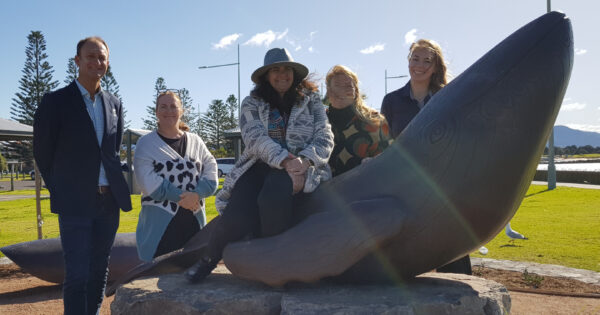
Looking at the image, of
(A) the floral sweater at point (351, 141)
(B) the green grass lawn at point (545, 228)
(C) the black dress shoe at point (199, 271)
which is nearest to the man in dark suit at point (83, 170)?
(C) the black dress shoe at point (199, 271)

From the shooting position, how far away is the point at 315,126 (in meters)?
3.34

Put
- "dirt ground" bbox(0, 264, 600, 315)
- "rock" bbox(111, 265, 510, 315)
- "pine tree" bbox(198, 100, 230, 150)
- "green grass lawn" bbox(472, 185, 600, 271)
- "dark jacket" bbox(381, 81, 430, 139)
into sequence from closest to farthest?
"rock" bbox(111, 265, 510, 315) → "dark jacket" bbox(381, 81, 430, 139) → "dirt ground" bbox(0, 264, 600, 315) → "green grass lawn" bbox(472, 185, 600, 271) → "pine tree" bbox(198, 100, 230, 150)

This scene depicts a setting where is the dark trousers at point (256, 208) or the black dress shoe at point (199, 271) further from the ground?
the dark trousers at point (256, 208)

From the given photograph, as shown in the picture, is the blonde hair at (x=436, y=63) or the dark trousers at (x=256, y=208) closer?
the dark trousers at (x=256, y=208)

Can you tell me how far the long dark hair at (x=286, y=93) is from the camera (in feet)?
11.1

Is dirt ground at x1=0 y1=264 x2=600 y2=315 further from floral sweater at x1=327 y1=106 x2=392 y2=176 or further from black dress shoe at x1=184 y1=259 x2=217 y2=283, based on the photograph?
floral sweater at x1=327 y1=106 x2=392 y2=176

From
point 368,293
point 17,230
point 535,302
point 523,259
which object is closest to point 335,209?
point 368,293

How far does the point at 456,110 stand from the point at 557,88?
0.60 metres

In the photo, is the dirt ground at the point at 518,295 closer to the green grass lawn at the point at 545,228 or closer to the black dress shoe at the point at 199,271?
the green grass lawn at the point at 545,228

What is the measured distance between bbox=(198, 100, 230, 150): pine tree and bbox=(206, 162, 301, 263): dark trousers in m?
59.0

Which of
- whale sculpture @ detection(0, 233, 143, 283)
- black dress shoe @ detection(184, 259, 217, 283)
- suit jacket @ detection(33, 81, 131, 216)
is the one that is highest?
suit jacket @ detection(33, 81, 131, 216)

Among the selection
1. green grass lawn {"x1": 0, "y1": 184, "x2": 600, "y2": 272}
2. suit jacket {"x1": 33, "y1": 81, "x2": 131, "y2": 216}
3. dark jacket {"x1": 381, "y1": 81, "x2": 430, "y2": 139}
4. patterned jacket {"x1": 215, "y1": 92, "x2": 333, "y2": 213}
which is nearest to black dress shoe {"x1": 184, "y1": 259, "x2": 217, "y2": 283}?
patterned jacket {"x1": 215, "y1": 92, "x2": 333, "y2": 213}

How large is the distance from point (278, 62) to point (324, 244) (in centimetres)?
131

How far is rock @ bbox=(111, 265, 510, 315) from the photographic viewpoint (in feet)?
9.11
